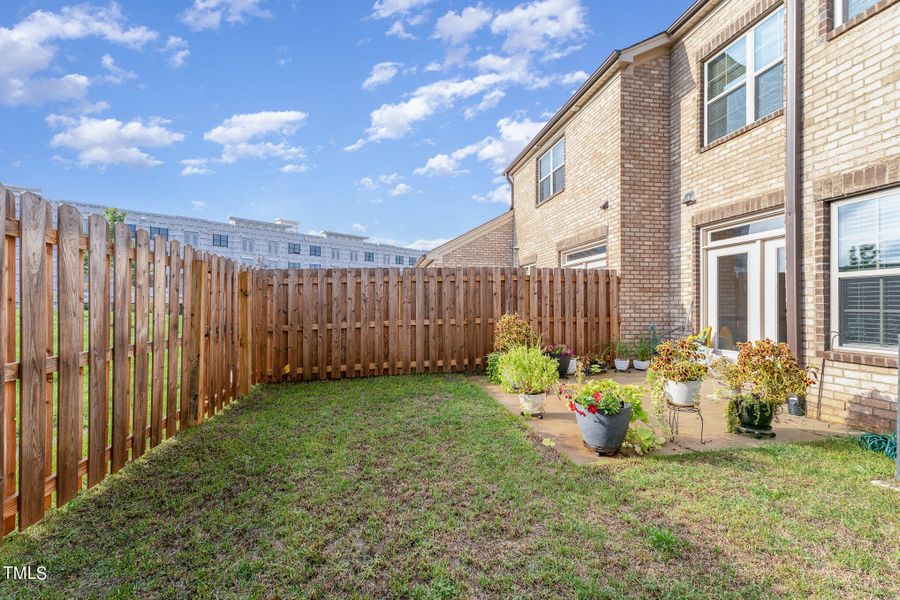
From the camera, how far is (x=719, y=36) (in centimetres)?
672

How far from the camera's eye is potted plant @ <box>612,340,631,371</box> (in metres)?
7.93

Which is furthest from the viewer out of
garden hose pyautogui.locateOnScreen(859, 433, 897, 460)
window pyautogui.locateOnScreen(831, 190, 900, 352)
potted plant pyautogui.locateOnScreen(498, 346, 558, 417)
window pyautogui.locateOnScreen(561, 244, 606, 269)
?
window pyautogui.locateOnScreen(561, 244, 606, 269)

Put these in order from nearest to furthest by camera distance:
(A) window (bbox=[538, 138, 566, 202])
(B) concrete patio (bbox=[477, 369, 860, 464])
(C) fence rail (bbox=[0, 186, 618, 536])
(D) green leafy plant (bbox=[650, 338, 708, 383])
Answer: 1. (C) fence rail (bbox=[0, 186, 618, 536])
2. (B) concrete patio (bbox=[477, 369, 860, 464])
3. (D) green leafy plant (bbox=[650, 338, 708, 383])
4. (A) window (bbox=[538, 138, 566, 202])

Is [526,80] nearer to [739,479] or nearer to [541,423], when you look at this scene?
[541,423]

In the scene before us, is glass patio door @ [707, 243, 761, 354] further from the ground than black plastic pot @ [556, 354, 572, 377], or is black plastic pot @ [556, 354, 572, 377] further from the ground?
glass patio door @ [707, 243, 761, 354]

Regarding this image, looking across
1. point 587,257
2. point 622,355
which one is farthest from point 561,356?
point 587,257

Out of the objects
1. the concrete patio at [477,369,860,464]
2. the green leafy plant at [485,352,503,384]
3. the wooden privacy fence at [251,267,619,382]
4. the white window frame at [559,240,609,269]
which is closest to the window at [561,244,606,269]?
the white window frame at [559,240,609,269]

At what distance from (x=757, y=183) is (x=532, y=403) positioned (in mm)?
4575

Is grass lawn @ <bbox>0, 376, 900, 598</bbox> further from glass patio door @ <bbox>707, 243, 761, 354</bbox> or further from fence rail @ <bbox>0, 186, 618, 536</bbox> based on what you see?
glass patio door @ <bbox>707, 243, 761, 354</bbox>

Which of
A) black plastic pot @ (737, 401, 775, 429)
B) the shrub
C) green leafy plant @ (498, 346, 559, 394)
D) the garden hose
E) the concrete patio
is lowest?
the concrete patio

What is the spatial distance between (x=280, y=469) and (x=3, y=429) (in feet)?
5.40

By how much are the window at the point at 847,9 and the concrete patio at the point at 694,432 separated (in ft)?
14.9

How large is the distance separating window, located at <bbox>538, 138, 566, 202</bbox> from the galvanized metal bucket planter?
314 inches

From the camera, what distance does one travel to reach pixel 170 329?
13.2 feet
